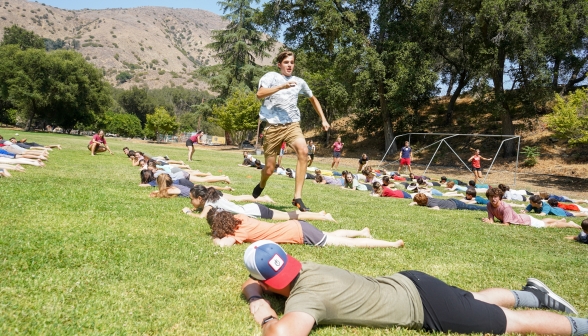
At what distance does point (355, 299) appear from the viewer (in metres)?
2.88

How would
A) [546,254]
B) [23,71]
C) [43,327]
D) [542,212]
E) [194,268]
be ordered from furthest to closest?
[23,71] → [542,212] → [546,254] → [194,268] → [43,327]

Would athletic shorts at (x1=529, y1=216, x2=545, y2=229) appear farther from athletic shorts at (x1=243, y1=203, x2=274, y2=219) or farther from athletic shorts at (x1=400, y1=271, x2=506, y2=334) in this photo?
athletic shorts at (x1=400, y1=271, x2=506, y2=334)

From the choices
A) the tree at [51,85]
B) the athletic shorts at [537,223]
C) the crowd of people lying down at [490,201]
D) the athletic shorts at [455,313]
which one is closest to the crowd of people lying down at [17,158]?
the crowd of people lying down at [490,201]

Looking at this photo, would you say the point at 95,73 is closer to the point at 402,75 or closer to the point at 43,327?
the point at 402,75

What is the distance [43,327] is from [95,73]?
62.0 m

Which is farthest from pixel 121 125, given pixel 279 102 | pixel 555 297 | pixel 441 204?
pixel 555 297

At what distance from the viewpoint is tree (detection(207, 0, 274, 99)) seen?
167 feet

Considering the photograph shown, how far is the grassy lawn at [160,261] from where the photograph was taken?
111 inches

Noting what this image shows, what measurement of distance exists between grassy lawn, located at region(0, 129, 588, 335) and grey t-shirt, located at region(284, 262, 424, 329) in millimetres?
112

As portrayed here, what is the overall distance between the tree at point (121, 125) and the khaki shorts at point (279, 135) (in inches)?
3046

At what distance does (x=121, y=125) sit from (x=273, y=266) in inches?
3278

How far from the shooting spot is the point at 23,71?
49719mm

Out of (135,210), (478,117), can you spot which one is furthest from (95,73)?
(135,210)

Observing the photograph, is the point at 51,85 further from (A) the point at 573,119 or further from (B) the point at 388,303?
(B) the point at 388,303
